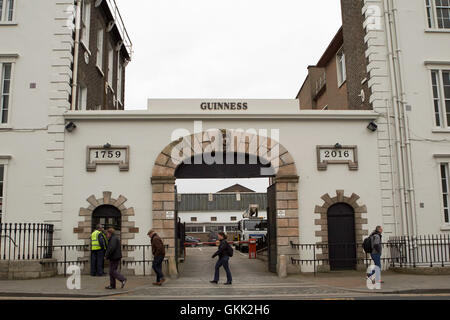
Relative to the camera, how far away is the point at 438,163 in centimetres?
1756

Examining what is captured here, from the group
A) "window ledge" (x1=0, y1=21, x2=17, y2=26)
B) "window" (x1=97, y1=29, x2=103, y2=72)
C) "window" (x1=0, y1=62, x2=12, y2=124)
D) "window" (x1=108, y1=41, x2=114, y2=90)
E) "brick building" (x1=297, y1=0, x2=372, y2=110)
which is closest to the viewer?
"window" (x1=0, y1=62, x2=12, y2=124)

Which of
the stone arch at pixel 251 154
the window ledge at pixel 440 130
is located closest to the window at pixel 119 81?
the stone arch at pixel 251 154

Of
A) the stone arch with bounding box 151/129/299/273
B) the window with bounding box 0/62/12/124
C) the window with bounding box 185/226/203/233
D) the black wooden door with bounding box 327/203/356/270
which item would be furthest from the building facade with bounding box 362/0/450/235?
the window with bounding box 185/226/203/233

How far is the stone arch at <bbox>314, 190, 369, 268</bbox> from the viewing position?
1694 cm

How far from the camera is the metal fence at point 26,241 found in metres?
15.6

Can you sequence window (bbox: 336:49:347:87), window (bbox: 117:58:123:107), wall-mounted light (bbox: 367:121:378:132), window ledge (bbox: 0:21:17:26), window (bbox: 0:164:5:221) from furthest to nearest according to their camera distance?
window (bbox: 117:58:123:107) < window (bbox: 336:49:347:87) < wall-mounted light (bbox: 367:121:378:132) < window ledge (bbox: 0:21:17:26) < window (bbox: 0:164:5:221)

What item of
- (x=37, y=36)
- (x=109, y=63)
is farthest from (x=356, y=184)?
(x=109, y=63)

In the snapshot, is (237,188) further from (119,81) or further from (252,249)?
(119,81)

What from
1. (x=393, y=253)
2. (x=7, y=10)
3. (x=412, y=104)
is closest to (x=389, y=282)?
(x=393, y=253)

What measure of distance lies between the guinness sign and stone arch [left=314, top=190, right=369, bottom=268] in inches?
172

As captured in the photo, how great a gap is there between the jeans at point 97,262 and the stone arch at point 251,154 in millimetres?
1980

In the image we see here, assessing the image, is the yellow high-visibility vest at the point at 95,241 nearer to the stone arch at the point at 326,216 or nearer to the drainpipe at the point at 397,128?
the stone arch at the point at 326,216

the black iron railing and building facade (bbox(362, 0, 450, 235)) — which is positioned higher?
building facade (bbox(362, 0, 450, 235))

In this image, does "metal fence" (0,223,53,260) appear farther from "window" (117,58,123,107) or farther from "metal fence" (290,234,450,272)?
"window" (117,58,123,107)
